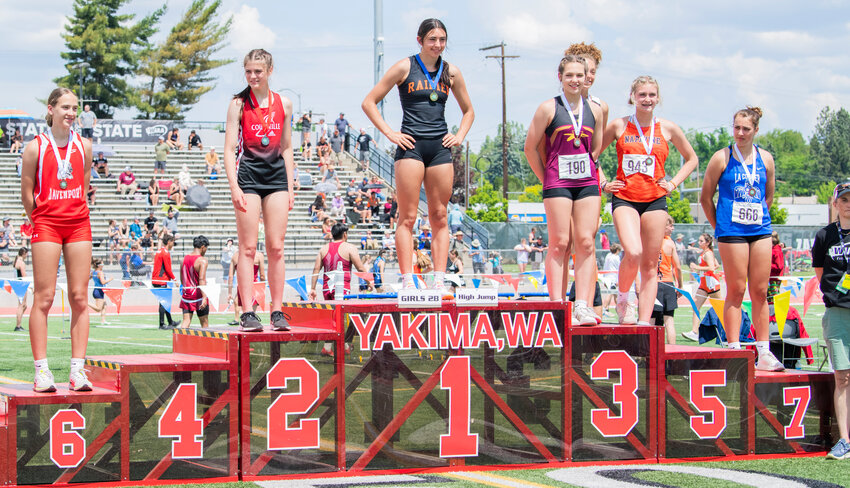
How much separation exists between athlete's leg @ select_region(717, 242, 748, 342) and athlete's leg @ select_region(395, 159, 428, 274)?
8.08 ft

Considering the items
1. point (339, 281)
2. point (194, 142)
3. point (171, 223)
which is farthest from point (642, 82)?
point (194, 142)

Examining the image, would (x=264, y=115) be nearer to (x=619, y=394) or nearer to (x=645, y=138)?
Result: (x=645, y=138)

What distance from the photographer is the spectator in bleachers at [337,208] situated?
1285 inches

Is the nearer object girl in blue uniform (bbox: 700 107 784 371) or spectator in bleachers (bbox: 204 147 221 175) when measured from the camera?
girl in blue uniform (bbox: 700 107 784 371)

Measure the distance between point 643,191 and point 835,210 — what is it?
1590 mm

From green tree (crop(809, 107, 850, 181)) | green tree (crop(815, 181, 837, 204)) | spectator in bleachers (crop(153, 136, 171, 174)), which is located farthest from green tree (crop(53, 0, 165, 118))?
green tree (crop(809, 107, 850, 181))

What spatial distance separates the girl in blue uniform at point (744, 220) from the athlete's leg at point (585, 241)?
1039 mm

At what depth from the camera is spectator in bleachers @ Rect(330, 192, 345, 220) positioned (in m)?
32.6

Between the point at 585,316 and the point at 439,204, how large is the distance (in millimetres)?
1472

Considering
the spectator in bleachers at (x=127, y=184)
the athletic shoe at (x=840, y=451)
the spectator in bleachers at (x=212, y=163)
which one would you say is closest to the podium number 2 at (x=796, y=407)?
the athletic shoe at (x=840, y=451)

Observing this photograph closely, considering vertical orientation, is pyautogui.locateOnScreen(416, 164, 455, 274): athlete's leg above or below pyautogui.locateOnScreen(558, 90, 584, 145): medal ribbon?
below

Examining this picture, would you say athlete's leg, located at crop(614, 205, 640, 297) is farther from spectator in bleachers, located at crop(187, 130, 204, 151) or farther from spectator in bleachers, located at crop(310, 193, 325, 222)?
spectator in bleachers, located at crop(187, 130, 204, 151)

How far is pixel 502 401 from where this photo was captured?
7199 millimetres

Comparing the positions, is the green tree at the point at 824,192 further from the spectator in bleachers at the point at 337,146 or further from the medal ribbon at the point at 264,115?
the medal ribbon at the point at 264,115
